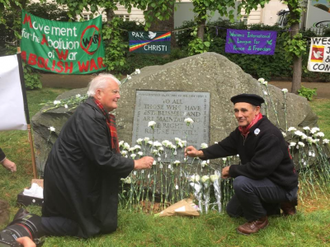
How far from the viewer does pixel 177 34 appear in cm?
1291

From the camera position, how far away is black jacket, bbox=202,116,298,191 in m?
3.21

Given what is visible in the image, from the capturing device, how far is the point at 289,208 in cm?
367

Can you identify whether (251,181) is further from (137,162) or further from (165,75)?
(165,75)

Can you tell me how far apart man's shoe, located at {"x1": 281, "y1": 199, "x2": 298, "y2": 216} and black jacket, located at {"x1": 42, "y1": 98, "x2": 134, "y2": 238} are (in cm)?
157

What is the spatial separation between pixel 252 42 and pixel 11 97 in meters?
6.87

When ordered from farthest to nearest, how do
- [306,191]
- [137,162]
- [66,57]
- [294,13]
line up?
[66,57], [294,13], [306,191], [137,162]

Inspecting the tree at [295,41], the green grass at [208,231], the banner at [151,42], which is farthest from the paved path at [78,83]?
the green grass at [208,231]

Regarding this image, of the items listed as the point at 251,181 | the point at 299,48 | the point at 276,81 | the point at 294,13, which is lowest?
the point at 276,81

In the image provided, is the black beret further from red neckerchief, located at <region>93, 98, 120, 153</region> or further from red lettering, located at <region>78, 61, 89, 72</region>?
red lettering, located at <region>78, 61, 89, 72</region>

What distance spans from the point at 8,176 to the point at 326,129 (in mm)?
5334

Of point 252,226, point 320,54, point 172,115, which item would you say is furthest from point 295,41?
point 252,226

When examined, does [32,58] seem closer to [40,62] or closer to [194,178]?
[40,62]

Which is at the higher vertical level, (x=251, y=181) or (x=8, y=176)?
(x=251, y=181)

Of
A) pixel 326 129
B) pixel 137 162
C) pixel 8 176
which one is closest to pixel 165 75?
pixel 137 162
